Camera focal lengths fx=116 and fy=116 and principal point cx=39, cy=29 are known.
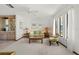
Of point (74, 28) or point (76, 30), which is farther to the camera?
point (74, 28)

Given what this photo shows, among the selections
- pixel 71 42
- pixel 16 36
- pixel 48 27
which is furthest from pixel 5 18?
pixel 71 42

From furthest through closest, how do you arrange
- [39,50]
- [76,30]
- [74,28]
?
[39,50], [74,28], [76,30]

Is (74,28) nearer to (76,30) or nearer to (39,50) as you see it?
(76,30)

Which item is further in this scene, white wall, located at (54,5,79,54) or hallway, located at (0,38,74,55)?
hallway, located at (0,38,74,55)

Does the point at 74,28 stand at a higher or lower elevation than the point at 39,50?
higher

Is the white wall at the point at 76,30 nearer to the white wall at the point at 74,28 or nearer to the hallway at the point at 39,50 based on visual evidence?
the white wall at the point at 74,28

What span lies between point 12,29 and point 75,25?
6148 millimetres

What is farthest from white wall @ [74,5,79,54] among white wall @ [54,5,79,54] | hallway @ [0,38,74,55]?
hallway @ [0,38,74,55]

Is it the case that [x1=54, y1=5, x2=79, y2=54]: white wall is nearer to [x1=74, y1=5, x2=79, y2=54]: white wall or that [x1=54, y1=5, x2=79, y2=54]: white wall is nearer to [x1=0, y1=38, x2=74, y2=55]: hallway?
[x1=74, y1=5, x2=79, y2=54]: white wall

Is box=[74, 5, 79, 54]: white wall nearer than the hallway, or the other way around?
box=[74, 5, 79, 54]: white wall

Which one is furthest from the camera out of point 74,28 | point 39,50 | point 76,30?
point 39,50

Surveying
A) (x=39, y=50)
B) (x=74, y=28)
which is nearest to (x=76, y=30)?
(x=74, y=28)

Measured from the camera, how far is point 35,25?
12.0 metres

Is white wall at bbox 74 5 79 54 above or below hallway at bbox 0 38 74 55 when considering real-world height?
above
